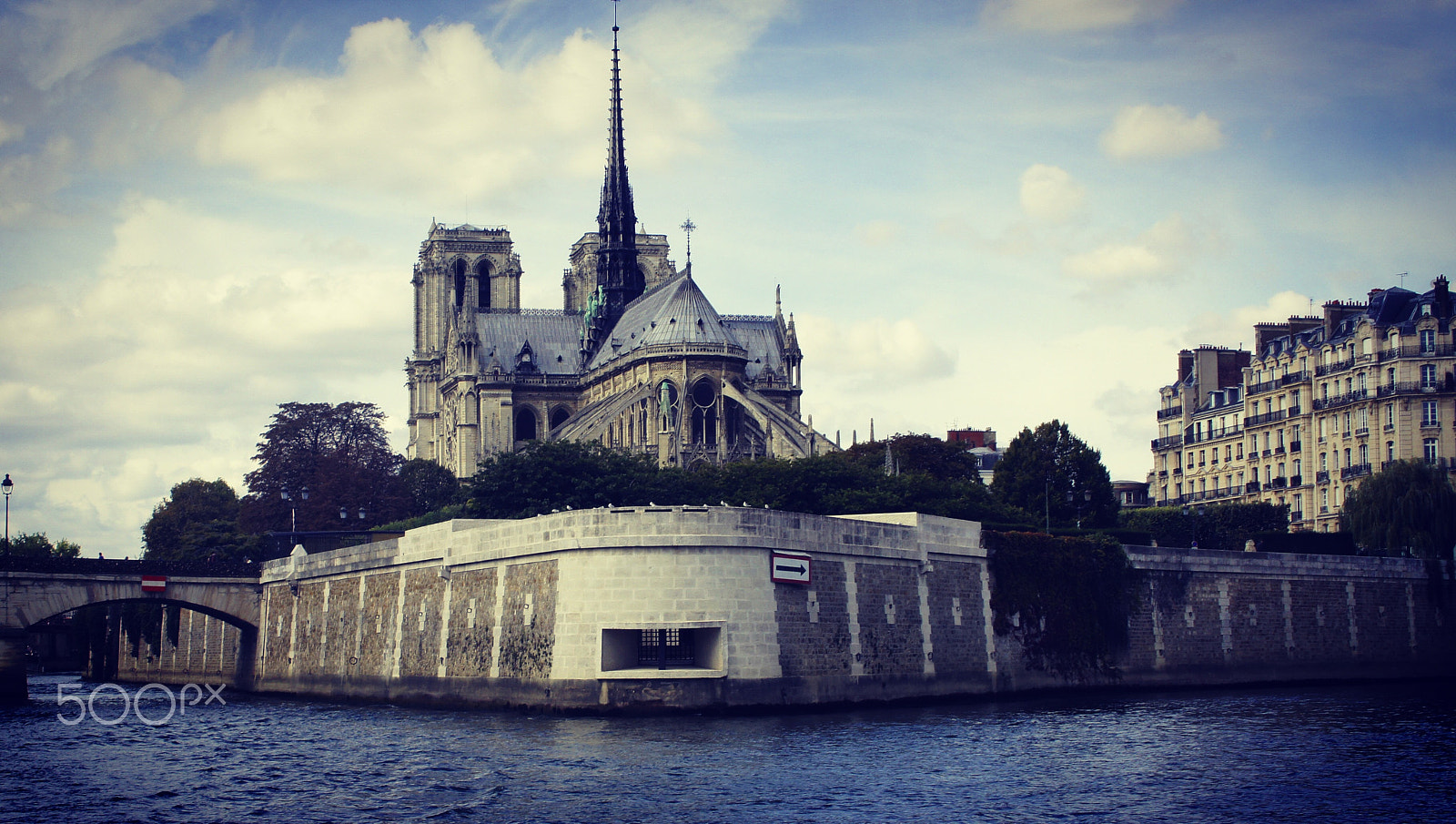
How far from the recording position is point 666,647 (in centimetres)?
4712

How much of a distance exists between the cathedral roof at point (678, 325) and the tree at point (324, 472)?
17.9 metres

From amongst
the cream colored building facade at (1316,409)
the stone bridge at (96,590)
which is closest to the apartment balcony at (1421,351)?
the cream colored building facade at (1316,409)

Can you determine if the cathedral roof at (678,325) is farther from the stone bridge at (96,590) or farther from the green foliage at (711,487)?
the stone bridge at (96,590)

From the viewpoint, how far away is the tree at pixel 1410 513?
73.6 m

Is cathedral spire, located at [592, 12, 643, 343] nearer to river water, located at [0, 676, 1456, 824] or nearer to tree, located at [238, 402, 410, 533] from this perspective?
tree, located at [238, 402, 410, 533]

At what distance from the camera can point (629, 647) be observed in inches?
1848

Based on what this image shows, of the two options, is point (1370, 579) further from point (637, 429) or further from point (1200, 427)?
point (637, 429)

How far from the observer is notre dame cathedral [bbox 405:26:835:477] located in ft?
364

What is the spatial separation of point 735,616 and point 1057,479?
43.2 metres

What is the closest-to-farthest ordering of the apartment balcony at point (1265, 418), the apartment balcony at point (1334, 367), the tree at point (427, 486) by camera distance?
1. the apartment balcony at point (1334, 367)
2. the apartment balcony at point (1265, 418)
3. the tree at point (427, 486)

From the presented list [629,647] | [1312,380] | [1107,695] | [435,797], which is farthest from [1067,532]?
[435,797]

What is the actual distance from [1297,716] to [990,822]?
20998mm

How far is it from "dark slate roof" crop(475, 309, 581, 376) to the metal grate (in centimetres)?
8599

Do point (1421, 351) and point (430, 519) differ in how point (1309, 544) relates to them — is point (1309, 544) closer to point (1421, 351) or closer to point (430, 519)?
point (1421, 351)
